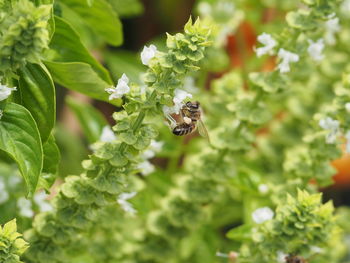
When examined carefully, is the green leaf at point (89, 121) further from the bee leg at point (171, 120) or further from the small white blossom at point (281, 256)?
the small white blossom at point (281, 256)

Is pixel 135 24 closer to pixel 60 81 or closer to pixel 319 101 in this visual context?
pixel 319 101

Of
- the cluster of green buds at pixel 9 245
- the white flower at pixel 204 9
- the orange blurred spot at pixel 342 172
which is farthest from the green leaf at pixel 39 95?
the orange blurred spot at pixel 342 172

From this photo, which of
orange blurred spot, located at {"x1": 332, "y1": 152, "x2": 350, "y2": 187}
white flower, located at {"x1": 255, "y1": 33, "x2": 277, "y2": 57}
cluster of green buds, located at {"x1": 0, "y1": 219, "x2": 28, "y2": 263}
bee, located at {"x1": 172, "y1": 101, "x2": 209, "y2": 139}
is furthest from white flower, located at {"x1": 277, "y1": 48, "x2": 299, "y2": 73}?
orange blurred spot, located at {"x1": 332, "y1": 152, "x2": 350, "y2": 187}

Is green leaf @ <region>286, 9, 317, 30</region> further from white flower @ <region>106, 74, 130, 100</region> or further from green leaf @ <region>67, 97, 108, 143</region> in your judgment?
green leaf @ <region>67, 97, 108, 143</region>

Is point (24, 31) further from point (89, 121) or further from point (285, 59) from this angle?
point (89, 121)

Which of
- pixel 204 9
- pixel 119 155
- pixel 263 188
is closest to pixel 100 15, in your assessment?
pixel 119 155

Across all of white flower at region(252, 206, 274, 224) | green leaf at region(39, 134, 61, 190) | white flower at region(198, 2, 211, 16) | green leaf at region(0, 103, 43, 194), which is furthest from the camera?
white flower at region(198, 2, 211, 16)
